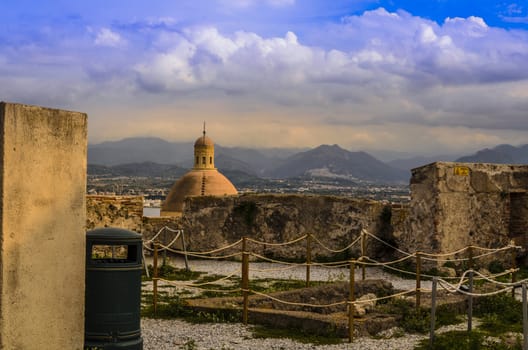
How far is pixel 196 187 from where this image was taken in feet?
148

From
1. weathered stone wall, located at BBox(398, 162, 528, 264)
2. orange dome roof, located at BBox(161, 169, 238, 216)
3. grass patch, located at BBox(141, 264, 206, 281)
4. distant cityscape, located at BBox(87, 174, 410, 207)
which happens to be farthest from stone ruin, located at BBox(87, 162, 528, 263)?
distant cityscape, located at BBox(87, 174, 410, 207)

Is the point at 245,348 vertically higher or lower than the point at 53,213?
lower

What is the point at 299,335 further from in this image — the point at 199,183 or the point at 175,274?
the point at 199,183

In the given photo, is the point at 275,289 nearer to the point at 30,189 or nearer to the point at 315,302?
the point at 315,302

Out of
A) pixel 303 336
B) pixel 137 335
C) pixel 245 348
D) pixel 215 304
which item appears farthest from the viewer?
pixel 215 304

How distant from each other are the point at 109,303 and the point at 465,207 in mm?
11228

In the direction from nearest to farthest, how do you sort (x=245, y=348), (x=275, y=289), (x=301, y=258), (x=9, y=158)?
(x=9, y=158)
(x=245, y=348)
(x=275, y=289)
(x=301, y=258)

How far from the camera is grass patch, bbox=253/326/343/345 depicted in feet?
29.7

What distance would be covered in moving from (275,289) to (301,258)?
4939 millimetres

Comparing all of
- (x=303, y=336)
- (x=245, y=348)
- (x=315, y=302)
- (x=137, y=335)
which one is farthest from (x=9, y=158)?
(x=315, y=302)

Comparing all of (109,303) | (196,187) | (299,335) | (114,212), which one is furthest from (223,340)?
(196,187)

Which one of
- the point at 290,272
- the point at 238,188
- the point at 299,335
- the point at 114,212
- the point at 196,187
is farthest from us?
the point at 238,188

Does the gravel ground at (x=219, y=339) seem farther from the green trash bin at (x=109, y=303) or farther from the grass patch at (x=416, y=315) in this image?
the green trash bin at (x=109, y=303)

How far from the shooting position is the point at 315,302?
11.5 metres
